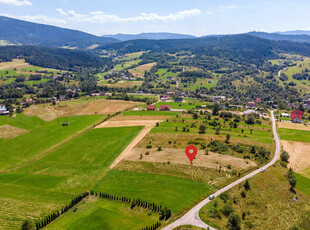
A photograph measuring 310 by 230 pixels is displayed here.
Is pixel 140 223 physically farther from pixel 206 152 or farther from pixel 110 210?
pixel 206 152

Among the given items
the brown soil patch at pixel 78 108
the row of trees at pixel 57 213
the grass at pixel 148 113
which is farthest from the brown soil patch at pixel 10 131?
the row of trees at pixel 57 213

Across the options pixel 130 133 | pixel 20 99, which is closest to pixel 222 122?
pixel 130 133

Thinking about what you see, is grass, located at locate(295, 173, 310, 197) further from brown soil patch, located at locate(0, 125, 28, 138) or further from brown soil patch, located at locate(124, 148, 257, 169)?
brown soil patch, located at locate(0, 125, 28, 138)

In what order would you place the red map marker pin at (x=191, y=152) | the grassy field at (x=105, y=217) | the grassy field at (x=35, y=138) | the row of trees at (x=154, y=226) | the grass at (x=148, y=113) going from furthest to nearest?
the grass at (x=148, y=113) < the grassy field at (x=35, y=138) < the red map marker pin at (x=191, y=152) < the grassy field at (x=105, y=217) < the row of trees at (x=154, y=226)

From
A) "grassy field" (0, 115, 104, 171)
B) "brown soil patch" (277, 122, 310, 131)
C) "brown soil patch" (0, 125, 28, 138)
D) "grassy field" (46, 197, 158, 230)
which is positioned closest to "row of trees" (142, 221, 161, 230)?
"grassy field" (46, 197, 158, 230)

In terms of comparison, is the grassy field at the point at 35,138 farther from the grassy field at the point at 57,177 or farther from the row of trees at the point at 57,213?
the row of trees at the point at 57,213
